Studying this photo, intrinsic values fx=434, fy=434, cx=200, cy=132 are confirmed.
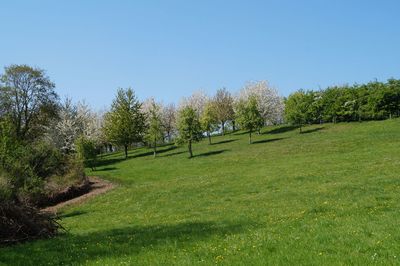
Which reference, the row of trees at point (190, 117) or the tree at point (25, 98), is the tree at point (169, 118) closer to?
the row of trees at point (190, 117)

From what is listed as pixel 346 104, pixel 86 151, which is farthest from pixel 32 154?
pixel 346 104

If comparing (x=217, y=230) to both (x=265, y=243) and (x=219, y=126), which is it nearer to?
(x=265, y=243)

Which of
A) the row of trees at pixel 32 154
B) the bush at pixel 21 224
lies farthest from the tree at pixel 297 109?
the bush at pixel 21 224

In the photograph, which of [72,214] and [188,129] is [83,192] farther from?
[188,129]

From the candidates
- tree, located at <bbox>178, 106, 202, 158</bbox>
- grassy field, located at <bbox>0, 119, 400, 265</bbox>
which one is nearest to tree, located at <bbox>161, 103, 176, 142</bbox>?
tree, located at <bbox>178, 106, 202, 158</bbox>

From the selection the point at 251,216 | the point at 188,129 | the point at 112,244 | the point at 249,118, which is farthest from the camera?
the point at 249,118

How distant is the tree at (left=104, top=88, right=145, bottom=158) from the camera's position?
275 feet

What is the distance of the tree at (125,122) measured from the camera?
83688 millimetres

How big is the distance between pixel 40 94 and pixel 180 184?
47.5 metres

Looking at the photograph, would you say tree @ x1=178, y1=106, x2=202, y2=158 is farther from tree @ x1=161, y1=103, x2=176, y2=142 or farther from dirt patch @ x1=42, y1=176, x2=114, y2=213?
tree @ x1=161, y1=103, x2=176, y2=142

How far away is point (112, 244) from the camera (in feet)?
47.7

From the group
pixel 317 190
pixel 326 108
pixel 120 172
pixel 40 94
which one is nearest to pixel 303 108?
pixel 326 108

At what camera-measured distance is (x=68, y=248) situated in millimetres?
14227

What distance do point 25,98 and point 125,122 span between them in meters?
18.7
